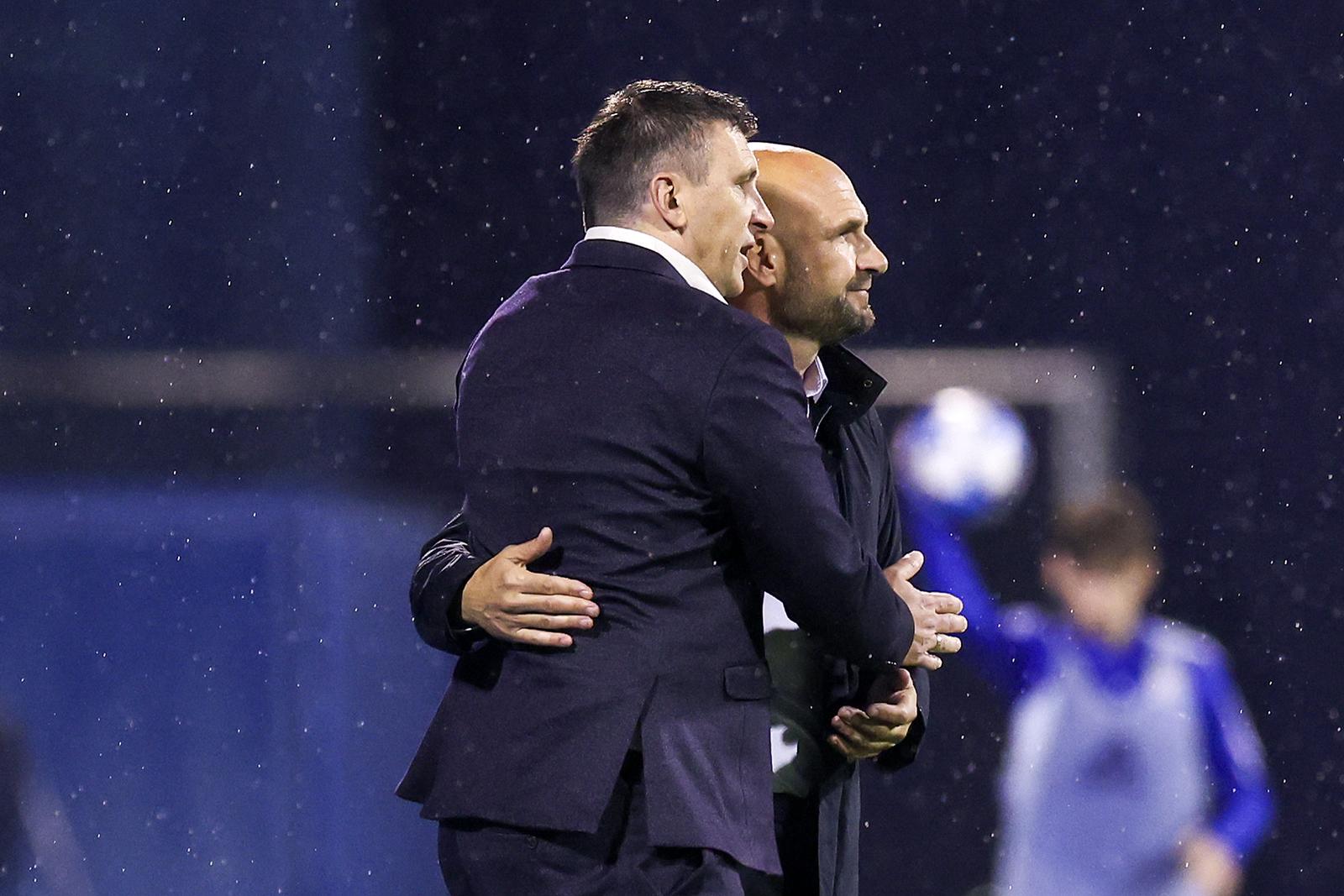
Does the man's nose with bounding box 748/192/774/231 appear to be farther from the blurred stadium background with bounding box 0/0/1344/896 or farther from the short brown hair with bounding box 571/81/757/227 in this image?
the blurred stadium background with bounding box 0/0/1344/896

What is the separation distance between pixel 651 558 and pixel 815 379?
40 centimetres

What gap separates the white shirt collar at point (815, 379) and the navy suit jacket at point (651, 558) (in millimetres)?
322

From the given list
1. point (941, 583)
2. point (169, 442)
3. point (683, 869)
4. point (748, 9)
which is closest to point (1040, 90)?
point (748, 9)

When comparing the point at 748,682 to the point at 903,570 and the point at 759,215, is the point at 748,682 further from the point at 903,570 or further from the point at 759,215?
the point at 759,215

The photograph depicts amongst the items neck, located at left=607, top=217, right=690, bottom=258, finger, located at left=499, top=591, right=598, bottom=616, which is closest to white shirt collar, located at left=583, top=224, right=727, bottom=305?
neck, located at left=607, top=217, right=690, bottom=258

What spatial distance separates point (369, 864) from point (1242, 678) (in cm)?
215

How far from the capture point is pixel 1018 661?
11.2 ft

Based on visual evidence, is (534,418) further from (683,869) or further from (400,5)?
(400,5)

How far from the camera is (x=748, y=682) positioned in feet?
3.18

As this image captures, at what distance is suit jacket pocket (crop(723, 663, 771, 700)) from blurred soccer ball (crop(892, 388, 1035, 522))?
218 cm

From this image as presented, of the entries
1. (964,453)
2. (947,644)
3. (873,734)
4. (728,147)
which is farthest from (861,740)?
(964,453)

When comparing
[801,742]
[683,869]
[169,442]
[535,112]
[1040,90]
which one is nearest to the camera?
[683,869]

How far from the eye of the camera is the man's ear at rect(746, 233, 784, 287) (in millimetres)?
1357

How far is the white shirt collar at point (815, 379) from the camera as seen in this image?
4.21 ft
